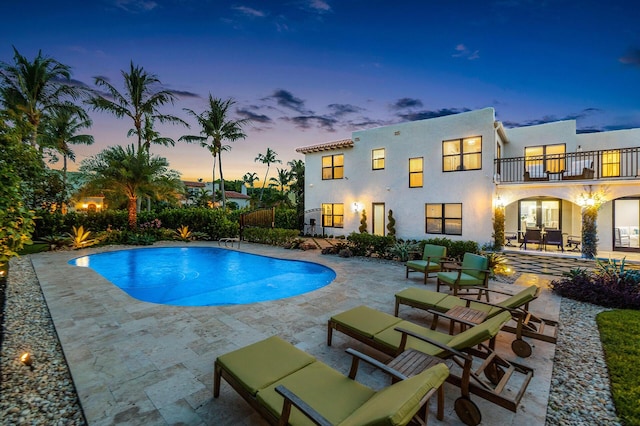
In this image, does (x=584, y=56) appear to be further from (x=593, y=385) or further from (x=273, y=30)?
(x=593, y=385)

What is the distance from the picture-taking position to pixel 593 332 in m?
4.97

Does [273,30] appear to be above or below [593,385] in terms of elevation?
above

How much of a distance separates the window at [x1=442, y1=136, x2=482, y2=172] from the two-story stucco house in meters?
0.05

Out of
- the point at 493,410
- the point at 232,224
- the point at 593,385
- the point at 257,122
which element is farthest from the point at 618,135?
the point at 257,122

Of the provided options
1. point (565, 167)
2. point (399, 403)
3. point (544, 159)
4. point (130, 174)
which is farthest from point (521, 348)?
point (130, 174)

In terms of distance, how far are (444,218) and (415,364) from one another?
45.4 feet

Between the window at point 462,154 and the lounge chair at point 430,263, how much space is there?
7757 mm

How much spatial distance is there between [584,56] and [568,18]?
5335 millimetres

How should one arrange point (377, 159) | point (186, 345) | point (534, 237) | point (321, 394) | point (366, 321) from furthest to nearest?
point (377, 159), point (534, 237), point (186, 345), point (366, 321), point (321, 394)

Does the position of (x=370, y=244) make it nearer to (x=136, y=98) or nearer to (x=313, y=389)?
(x=313, y=389)

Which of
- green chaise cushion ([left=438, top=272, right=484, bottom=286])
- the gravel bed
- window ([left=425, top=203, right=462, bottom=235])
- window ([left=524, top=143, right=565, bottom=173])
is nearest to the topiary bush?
the gravel bed

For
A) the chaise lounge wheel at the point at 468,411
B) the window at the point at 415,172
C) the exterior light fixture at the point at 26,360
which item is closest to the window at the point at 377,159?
the window at the point at 415,172

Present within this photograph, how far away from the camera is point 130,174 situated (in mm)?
15914

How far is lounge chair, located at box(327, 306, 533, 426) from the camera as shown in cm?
272
